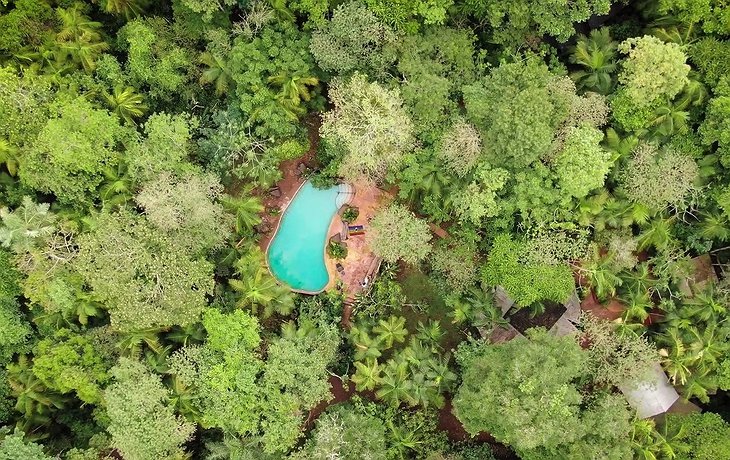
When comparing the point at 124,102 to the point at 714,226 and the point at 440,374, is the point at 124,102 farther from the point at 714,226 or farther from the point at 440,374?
the point at 714,226

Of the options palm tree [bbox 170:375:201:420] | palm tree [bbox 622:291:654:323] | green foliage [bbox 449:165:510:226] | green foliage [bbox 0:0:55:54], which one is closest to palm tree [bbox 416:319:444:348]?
green foliage [bbox 449:165:510:226]

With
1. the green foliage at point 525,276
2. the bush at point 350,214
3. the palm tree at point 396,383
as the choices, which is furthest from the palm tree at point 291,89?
the palm tree at point 396,383

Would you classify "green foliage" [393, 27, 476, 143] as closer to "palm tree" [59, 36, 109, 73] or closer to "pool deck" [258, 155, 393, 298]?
"pool deck" [258, 155, 393, 298]

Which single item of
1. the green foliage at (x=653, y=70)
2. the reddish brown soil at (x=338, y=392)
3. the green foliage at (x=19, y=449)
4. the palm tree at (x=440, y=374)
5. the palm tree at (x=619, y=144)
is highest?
the green foliage at (x=653, y=70)

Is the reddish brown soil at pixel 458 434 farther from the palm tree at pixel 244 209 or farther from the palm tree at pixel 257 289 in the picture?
the palm tree at pixel 244 209

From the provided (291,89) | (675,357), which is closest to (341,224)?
(291,89)

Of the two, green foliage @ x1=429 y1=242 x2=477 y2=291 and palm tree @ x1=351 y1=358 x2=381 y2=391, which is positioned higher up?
green foliage @ x1=429 y1=242 x2=477 y2=291
